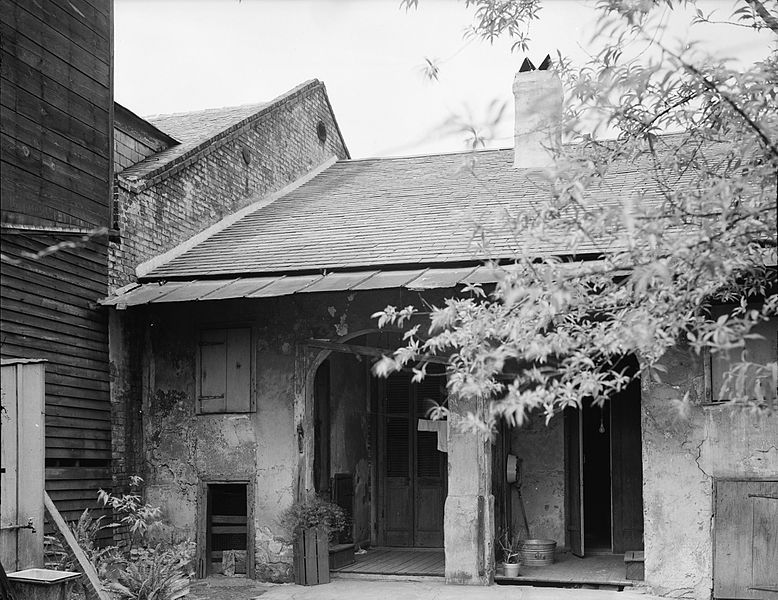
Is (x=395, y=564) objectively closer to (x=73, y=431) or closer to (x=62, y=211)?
(x=73, y=431)

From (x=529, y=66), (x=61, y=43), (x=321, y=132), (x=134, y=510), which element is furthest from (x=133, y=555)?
(x=321, y=132)

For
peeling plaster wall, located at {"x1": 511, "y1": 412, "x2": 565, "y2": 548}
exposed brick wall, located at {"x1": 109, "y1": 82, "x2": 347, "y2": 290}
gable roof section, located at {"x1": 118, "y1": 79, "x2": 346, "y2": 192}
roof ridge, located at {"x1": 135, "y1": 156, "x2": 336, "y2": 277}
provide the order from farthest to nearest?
peeling plaster wall, located at {"x1": 511, "y1": 412, "x2": 565, "y2": 548}
gable roof section, located at {"x1": 118, "y1": 79, "x2": 346, "y2": 192}
roof ridge, located at {"x1": 135, "y1": 156, "x2": 336, "y2": 277}
exposed brick wall, located at {"x1": 109, "y1": 82, "x2": 347, "y2": 290}

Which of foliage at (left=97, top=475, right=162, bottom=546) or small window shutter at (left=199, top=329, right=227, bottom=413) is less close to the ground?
small window shutter at (left=199, top=329, right=227, bottom=413)

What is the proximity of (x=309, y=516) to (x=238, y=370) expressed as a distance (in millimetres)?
1965

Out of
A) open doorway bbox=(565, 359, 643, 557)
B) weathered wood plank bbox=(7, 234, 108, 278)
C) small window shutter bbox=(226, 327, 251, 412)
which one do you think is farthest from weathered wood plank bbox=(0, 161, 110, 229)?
open doorway bbox=(565, 359, 643, 557)

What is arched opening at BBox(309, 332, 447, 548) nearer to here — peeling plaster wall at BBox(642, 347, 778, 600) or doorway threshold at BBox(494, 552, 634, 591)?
doorway threshold at BBox(494, 552, 634, 591)

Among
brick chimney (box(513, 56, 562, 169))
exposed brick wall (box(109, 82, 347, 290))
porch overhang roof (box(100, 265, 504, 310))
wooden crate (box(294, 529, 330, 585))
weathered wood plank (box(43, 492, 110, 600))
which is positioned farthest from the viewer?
brick chimney (box(513, 56, 562, 169))

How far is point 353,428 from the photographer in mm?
13703

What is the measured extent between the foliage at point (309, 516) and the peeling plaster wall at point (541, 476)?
3.19 metres

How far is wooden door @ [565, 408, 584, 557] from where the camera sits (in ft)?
42.8

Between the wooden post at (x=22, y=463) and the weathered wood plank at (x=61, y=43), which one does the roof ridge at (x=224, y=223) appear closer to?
the weathered wood plank at (x=61, y=43)

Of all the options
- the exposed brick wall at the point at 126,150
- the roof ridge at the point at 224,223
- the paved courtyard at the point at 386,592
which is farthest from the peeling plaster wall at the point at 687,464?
the exposed brick wall at the point at 126,150

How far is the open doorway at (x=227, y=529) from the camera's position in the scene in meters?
11.4

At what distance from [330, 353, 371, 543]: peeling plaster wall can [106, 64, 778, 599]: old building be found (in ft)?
0.13
